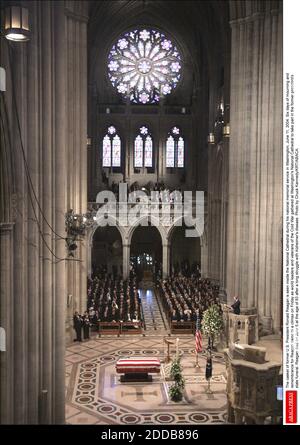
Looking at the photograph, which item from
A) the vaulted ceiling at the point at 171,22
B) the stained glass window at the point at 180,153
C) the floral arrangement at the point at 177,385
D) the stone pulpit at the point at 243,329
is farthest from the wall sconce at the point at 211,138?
the floral arrangement at the point at 177,385

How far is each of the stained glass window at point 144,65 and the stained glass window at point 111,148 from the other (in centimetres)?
334

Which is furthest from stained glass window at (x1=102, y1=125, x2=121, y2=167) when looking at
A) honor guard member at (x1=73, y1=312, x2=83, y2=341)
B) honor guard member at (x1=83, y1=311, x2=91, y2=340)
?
honor guard member at (x1=73, y1=312, x2=83, y2=341)

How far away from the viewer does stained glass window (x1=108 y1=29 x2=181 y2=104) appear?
1686 inches

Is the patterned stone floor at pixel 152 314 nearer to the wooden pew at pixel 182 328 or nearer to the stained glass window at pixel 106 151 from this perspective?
the wooden pew at pixel 182 328

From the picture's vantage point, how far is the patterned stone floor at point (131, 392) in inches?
559

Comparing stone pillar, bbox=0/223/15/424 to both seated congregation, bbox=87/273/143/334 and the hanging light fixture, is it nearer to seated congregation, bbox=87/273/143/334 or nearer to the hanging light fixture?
the hanging light fixture

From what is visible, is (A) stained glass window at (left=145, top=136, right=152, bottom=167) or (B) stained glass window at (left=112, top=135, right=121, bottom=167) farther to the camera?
(A) stained glass window at (left=145, top=136, right=152, bottom=167)

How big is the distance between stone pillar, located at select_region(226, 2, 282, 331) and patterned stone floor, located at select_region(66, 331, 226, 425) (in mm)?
3818

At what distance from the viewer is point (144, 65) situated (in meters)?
43.2

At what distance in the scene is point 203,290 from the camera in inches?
1219

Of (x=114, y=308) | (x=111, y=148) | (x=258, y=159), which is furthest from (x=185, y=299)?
(x=111, y=148)
